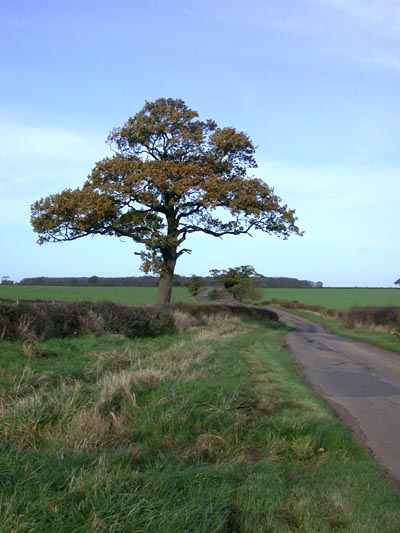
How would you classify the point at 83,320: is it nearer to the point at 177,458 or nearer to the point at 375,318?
the point at 177,458

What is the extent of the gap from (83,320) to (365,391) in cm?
1046

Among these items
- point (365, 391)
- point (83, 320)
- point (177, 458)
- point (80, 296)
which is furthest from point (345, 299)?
point (177, 458)

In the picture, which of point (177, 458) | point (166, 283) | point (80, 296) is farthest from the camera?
point (80, 296)

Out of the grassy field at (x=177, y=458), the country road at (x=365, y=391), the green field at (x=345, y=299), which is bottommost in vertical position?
the country road at (x=365, y=391)

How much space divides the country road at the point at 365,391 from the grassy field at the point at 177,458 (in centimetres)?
46

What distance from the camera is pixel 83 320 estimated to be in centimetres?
1966

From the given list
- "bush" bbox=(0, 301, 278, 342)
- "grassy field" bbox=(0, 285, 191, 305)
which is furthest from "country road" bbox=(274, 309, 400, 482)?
"grassy field" bbox=(0, 285, 191, 305)

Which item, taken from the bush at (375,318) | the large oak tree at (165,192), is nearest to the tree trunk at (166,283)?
the large oak tree at (165,192)

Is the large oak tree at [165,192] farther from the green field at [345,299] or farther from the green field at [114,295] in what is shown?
the green field at [345,299]

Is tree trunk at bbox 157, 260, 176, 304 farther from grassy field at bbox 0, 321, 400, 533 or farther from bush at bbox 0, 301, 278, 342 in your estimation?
grassy field at bbox 0, 321, 400, 533

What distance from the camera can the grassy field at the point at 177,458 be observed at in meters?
4.58

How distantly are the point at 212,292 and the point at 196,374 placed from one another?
55.8 m

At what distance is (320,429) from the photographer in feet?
25.6

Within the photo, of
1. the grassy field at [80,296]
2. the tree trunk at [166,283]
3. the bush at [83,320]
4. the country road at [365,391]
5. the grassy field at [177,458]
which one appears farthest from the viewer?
the grassy field at [80,296]
